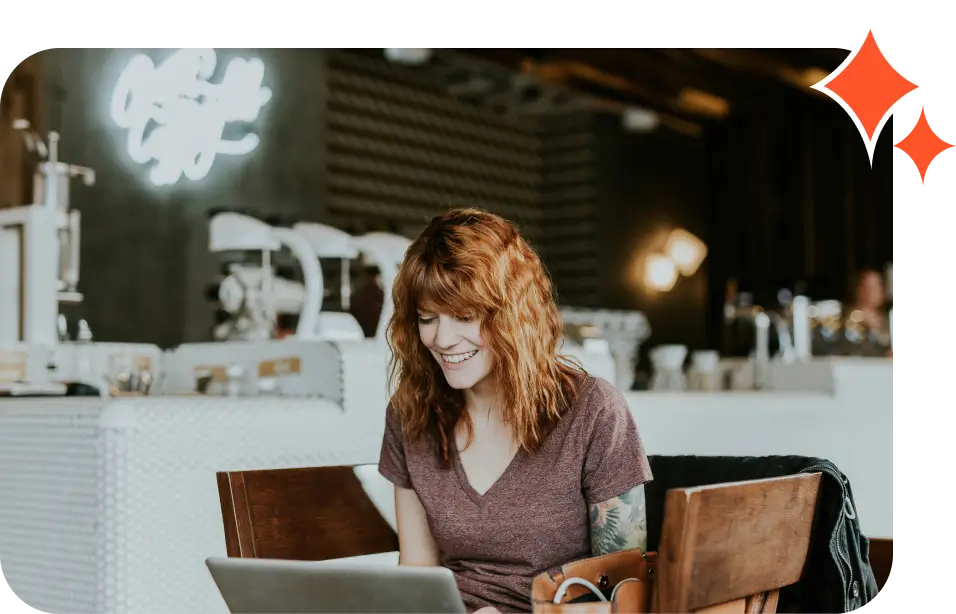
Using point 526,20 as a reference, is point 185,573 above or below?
below

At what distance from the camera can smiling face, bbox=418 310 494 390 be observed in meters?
1.77

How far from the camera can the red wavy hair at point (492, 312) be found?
1752mm

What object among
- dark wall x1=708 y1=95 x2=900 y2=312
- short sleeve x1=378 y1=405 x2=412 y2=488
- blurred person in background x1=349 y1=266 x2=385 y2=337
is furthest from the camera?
dark wall x1=708 y1=95 x2=900 y2=312

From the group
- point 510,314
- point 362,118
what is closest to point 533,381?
point 510,314

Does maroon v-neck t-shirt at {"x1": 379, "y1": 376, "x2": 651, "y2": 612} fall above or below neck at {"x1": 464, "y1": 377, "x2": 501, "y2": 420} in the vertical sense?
below

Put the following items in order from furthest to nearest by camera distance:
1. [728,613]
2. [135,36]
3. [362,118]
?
[362,118] → [135,36] → [728,613]

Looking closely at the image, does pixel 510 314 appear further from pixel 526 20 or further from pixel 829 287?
pixel 829 287

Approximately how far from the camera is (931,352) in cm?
162

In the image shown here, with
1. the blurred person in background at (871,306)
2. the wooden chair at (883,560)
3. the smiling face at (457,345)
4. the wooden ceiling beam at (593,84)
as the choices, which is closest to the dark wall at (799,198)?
the wooden ceiling beam at (593,84)

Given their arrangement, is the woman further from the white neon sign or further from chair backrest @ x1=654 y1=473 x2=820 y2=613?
the white neon sign

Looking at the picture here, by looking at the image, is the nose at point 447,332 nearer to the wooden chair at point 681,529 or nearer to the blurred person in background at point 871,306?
the wooden chair at point 681,529

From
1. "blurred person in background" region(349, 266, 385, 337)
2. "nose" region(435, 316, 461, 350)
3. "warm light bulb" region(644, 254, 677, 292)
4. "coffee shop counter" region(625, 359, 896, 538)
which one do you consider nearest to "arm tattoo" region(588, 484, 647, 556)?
"nose" region(435, 316, 461, 350)

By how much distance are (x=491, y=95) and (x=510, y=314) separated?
6.71m

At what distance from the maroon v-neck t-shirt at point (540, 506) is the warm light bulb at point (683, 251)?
25.8 feet
